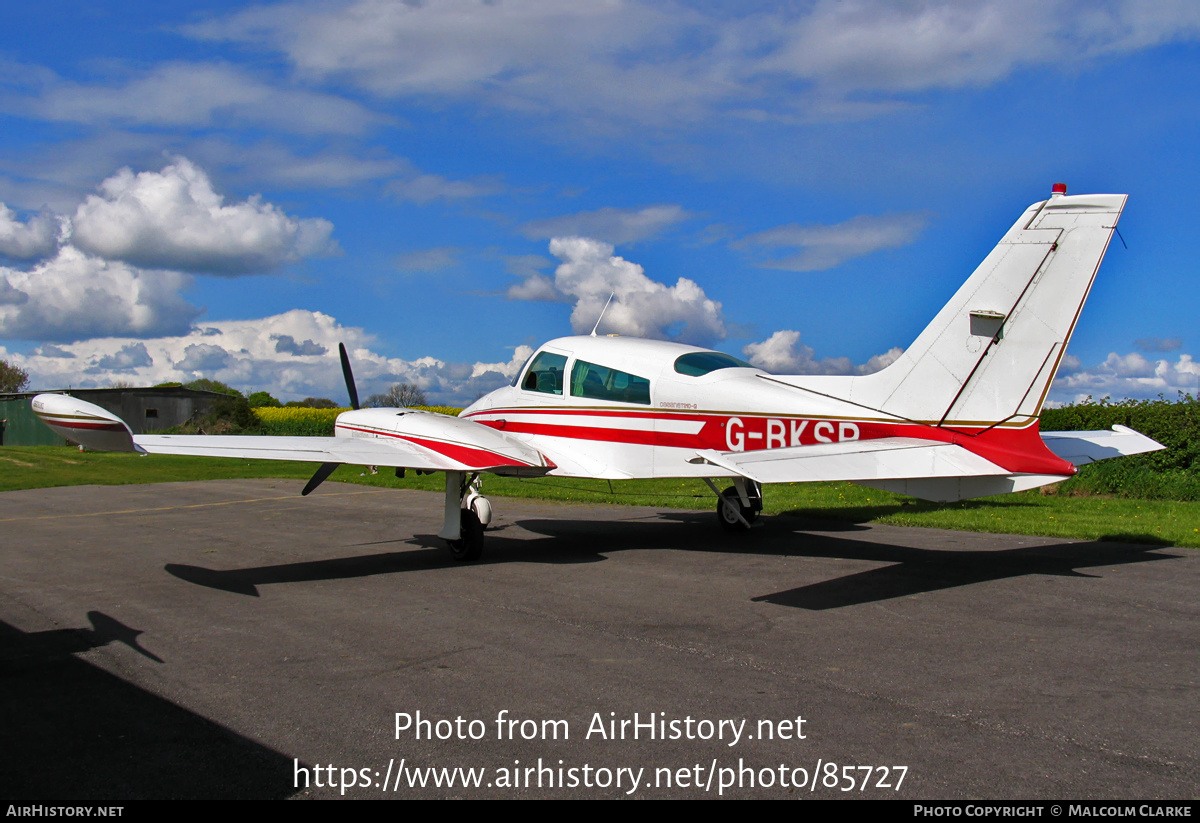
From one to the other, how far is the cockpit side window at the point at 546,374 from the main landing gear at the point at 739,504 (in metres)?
2.81

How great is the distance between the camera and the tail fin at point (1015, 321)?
7.63 metres

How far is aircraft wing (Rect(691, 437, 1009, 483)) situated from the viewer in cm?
703

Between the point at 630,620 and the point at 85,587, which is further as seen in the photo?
the point at 85,587

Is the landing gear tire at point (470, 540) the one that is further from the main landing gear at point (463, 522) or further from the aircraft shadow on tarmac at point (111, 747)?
the aircraft shadow on tarmac at point (111, 747)

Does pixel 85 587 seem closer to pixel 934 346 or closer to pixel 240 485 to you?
pixel 934 346

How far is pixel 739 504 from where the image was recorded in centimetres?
1233

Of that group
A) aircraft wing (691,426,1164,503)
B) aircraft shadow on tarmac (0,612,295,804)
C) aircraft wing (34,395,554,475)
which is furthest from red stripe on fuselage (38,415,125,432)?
aircraft wing (691,426,1164,503)

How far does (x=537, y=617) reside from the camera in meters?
7.16

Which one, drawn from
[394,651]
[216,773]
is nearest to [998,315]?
[394,651]

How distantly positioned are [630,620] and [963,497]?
3.43m

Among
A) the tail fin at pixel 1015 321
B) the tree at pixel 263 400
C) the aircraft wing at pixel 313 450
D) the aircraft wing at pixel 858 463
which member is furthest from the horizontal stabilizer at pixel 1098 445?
the tree at pixel 263 400

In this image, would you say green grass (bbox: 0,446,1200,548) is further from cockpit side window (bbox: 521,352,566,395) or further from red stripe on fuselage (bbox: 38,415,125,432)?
red stripe on fuselage (bbox: 38,415,125,432)

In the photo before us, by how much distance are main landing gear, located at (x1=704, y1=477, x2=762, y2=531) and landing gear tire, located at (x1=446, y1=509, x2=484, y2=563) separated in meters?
3.64

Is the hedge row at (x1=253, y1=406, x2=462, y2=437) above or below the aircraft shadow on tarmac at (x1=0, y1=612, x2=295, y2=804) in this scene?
above
